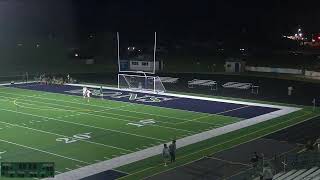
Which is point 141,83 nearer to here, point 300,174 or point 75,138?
point 75,138

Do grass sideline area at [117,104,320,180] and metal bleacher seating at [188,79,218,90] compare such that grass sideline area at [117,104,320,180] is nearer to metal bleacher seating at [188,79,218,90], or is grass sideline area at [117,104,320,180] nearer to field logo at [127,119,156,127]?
field logo at [127,119,156,127]

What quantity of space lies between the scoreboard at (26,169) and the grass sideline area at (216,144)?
4.99m

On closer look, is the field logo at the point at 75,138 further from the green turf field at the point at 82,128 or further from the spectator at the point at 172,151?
the spectator at the point at 172,151

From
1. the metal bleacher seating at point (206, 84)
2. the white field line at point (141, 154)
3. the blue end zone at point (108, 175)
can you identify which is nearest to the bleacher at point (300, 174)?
the blue end zone at point (108, 175)

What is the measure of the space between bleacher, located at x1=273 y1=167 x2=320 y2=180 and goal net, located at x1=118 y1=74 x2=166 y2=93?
26510mm

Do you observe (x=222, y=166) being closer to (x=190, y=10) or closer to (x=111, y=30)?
(x=111, y=30)

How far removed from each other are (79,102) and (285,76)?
28.7 metres

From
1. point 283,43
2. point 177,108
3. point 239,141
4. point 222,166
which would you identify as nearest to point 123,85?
point 177,108

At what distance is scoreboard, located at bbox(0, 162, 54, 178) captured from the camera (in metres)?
15.0

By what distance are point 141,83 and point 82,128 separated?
1672 cm

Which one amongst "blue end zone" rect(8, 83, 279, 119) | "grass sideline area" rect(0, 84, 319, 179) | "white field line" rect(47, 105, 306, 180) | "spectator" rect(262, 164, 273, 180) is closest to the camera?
"spectator" rect(262, 164, 273, 180)

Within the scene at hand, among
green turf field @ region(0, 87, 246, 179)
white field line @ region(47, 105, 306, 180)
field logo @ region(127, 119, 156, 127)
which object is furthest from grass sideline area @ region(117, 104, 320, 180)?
field logo @ region(127, 119, 156, 127)

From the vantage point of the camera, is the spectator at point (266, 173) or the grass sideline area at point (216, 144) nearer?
the spectator at point (266, 173)

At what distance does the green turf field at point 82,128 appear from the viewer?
23344mm
